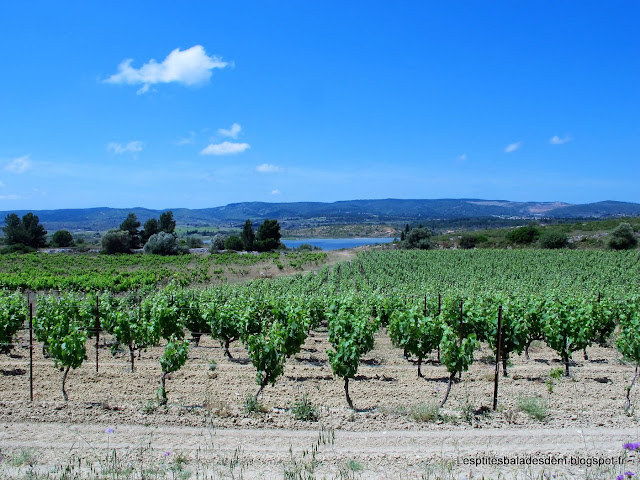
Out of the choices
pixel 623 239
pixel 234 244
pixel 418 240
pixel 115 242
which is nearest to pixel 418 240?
pixel 418 240

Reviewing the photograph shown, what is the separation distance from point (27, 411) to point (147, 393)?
2223mm

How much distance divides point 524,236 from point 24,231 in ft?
283

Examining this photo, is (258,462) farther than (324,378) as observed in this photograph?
No

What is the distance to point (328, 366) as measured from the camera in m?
13.2

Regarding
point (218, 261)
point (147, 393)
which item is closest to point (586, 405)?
point (147, 393)

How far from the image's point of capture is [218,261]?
5975 centimetres

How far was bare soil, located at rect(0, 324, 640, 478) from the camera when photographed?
669 centimetres

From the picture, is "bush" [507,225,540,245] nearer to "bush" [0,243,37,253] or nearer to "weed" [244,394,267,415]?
"weed" [244,394,267,415]

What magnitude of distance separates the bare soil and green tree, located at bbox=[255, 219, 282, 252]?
72.5 m

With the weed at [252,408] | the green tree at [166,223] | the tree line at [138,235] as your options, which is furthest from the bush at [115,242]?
the weed at [252,408]

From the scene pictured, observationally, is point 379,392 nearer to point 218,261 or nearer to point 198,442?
point 198,442

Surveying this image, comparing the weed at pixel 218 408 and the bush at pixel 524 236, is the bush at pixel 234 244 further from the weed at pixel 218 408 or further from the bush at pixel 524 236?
the weed at pixel 218 408

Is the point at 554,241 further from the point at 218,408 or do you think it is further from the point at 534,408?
the point at 218,408

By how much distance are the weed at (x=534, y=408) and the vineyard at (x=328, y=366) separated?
0.03 meters
